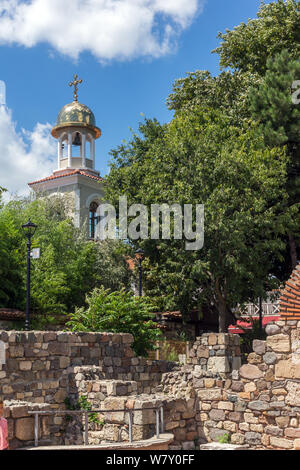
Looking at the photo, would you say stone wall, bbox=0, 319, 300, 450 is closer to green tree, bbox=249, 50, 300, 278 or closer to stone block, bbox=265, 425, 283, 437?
stone block, bbox=265, 425, 283, 437

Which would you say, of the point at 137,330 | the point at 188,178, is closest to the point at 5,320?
the point at 137,330

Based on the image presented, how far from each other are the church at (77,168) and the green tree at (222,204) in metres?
13.5

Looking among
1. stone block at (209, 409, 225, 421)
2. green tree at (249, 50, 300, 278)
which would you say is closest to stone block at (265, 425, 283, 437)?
stone block at (209, 409, 225, 421)

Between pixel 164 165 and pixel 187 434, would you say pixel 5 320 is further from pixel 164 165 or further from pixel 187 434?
pixel 187 434

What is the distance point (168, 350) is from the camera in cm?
2062

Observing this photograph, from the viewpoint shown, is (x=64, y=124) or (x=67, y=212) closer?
(x=67, y=212)

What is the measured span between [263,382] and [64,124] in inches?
1179

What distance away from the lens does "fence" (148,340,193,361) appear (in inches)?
759

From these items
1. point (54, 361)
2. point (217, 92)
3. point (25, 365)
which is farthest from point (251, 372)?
point (217, 92)

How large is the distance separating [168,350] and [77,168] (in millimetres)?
21249

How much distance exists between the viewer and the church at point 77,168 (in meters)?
36.8

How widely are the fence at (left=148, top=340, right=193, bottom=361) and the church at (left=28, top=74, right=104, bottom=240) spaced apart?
1518 centimetres

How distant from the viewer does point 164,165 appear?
2292 cm

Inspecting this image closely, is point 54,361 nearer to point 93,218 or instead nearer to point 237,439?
point 237,439
